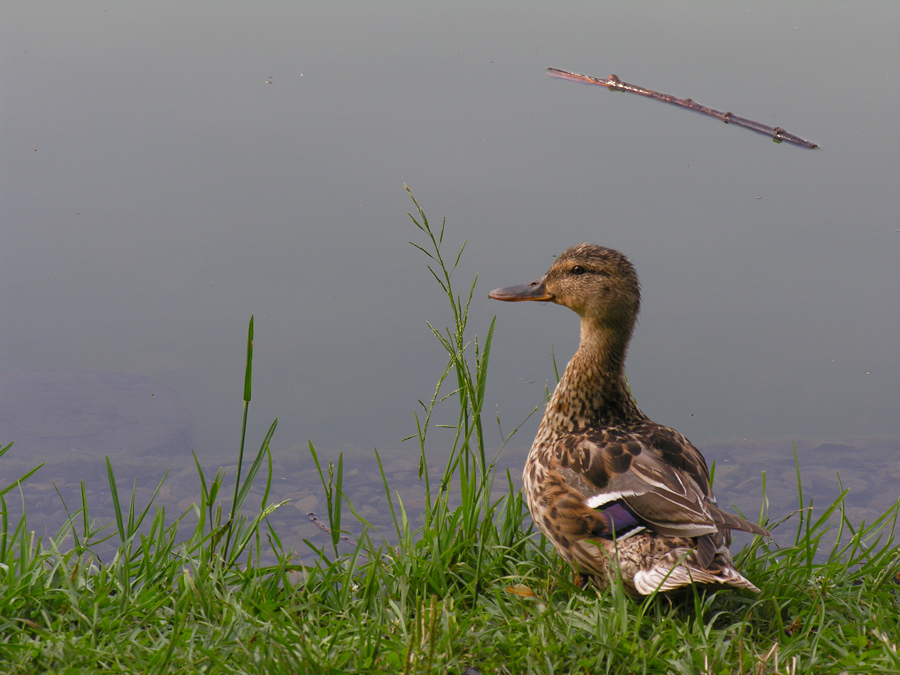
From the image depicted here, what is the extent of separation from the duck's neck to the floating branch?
11.2 ft

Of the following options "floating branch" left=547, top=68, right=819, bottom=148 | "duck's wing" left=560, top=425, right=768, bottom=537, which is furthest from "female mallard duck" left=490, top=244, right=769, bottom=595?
"floating branch" left=547, top=68, right=819, bottom=148

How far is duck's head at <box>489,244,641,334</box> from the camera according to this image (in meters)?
3.50

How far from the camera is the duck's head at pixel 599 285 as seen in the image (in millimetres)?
3498

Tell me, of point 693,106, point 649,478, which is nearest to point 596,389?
point 649,478

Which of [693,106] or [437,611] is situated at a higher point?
[693,106]

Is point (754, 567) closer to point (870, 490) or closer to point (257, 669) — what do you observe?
point (257, 669)

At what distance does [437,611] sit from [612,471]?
3.45ft

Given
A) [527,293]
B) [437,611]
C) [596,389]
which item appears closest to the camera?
[437,611]

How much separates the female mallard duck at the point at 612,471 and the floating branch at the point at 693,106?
328 cm

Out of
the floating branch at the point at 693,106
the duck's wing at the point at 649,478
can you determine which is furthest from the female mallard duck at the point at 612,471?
the floating branch at the point at 693,106

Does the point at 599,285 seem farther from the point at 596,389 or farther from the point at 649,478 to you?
the point at 649,478

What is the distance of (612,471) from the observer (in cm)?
297

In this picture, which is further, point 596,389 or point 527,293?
point 527,293

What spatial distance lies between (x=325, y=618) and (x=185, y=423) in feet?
13.6
